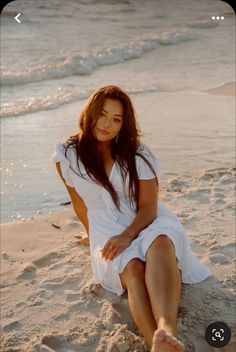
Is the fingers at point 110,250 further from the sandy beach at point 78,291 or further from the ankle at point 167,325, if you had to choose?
the ankle at point 167,325

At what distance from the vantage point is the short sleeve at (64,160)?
294 cm

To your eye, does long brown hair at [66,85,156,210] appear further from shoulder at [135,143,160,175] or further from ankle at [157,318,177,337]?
ankle at [157,318,177,337]

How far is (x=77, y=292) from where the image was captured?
2965 mm

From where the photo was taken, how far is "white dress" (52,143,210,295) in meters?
2.60

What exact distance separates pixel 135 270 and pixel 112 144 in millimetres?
799

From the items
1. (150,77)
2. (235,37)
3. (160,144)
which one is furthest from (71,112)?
(235,37)

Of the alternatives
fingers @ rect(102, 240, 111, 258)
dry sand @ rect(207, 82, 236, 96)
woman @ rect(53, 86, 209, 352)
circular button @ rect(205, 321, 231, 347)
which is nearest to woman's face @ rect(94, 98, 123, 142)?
woman @ rect(53, 86, 209, 352)

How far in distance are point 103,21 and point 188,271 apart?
1181cm

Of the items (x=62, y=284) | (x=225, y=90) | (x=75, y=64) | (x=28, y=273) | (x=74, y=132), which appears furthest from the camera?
(x=75, y=64)

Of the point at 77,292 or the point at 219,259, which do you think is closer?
the point at 77,292

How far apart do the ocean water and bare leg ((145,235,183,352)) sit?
146cm

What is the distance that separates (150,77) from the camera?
877 centimetres

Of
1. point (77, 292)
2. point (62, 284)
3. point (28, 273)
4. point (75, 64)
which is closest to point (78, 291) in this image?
point (77, 292)

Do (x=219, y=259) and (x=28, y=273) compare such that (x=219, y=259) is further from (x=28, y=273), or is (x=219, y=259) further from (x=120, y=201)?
(x=28, y=273)
